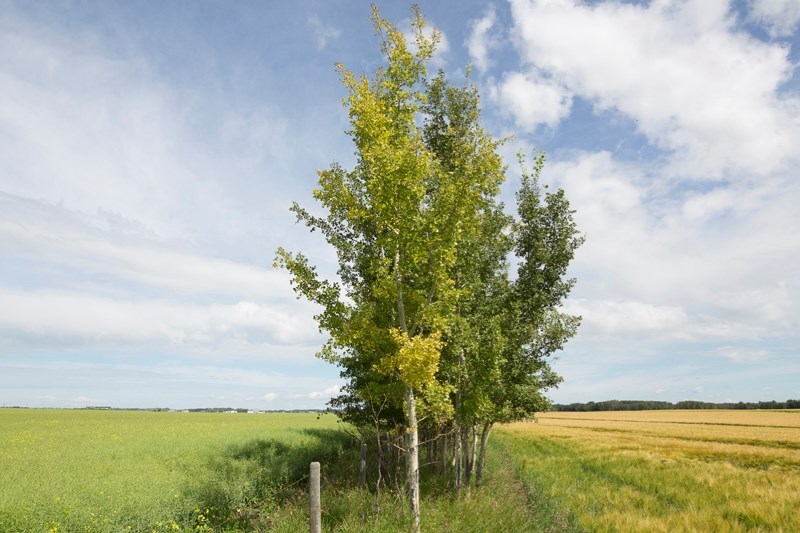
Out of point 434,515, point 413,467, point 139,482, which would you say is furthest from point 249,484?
point 413,467

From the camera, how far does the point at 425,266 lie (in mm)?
12984

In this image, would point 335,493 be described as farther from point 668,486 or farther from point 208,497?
point 668,486

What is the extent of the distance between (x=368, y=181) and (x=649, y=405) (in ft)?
651

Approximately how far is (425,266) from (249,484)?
1112 centimetres

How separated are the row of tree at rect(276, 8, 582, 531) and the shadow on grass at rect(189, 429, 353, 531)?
4.72m

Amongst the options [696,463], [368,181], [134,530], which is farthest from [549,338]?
[696,463]

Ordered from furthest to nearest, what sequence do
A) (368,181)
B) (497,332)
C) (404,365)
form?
1. (497,332)
2. (368,181)
3. (404,365)

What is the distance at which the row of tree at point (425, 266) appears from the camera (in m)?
12.1

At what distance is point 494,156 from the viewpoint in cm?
1305

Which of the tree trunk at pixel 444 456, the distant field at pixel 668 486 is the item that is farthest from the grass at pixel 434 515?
the tree trunk at pixel 444 456

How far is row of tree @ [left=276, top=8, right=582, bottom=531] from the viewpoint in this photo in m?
12.1

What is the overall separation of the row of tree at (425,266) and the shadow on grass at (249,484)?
4.72 meters

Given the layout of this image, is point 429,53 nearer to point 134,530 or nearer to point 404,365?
point 404,365

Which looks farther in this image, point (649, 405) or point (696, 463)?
point (649, 405)
